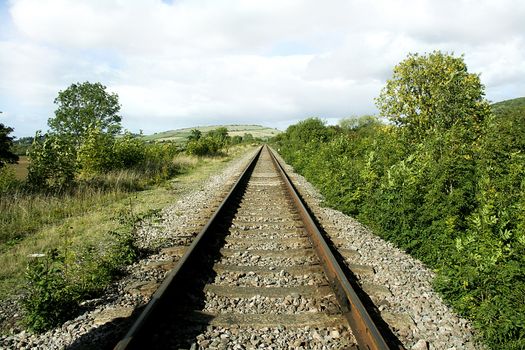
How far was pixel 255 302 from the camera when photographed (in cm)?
391

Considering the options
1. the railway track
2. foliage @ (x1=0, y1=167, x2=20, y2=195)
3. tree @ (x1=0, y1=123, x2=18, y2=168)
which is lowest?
the railway track

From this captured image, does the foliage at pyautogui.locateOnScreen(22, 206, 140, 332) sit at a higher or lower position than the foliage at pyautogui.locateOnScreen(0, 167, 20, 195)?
lower

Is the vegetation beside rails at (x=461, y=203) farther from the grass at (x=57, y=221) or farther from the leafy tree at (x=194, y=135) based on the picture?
the leafy tree at (x=194, y=135)

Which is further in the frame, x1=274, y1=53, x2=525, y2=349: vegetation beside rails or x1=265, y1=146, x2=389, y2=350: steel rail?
x1=274, y1=53, x2=525, y2=349: vegetation beside rails

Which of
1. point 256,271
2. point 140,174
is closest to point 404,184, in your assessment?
point 256,271

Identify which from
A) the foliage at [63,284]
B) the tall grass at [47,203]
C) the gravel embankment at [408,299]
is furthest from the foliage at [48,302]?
the gravel embankment at [408,299]

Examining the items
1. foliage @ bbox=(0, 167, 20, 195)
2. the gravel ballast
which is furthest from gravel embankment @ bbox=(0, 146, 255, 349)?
foliage @ bbox=(0, 167, 20, 195)

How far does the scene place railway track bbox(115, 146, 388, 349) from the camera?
3.15 metres

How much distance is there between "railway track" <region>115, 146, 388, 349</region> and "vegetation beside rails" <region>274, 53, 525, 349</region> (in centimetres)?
123

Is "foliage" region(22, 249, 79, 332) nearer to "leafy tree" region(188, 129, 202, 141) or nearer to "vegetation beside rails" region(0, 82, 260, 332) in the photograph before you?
"vegetation beside rails" region(0, 82, 260, 332)

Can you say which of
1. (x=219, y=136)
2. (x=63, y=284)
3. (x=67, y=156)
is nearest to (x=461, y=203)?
(x=63, y=284)

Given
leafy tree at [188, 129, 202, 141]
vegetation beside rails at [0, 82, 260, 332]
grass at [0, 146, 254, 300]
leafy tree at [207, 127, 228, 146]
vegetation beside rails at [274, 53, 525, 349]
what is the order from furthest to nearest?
leafy tree at [207, 127, 228, 146]
leafy tree at [188, 129, 202, 141]
grass at [0, 146, 254, 300]
vegetation beside rails at [0, 82, 260, 332]
vegetation beside rails at [274, 53, 525, 349]

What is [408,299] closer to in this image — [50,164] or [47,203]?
[47,203]

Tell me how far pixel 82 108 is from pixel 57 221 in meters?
50.9
